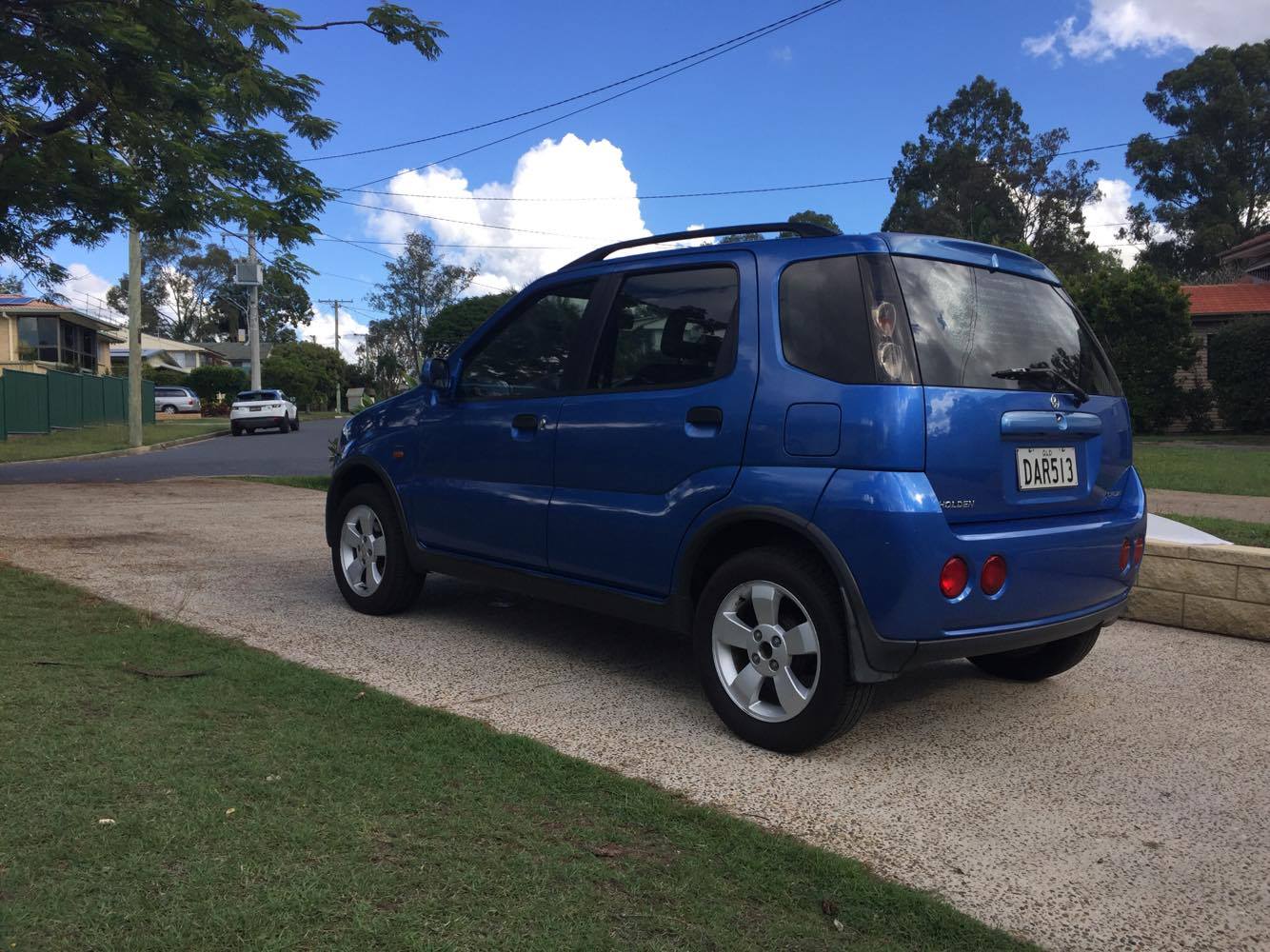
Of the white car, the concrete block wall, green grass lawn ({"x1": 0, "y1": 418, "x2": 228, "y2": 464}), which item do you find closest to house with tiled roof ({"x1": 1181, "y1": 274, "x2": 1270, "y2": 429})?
the concrete block wall

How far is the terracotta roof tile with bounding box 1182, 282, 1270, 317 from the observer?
29.2 meters

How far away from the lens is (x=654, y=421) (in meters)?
4.21

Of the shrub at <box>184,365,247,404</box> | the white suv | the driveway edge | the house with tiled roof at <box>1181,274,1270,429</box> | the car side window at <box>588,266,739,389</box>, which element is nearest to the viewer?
the car side window at <box>588,266,739,389</box>

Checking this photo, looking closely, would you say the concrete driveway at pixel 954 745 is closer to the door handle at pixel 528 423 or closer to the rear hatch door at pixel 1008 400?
the rear hatch door at pixel 1008 400

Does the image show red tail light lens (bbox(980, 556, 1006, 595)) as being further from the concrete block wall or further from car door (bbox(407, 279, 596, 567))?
the concrete block wall

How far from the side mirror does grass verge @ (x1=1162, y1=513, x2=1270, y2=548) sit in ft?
17.9

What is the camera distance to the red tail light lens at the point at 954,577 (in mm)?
3422

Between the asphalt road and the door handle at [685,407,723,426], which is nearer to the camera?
the door handle at [685,407,723,426]

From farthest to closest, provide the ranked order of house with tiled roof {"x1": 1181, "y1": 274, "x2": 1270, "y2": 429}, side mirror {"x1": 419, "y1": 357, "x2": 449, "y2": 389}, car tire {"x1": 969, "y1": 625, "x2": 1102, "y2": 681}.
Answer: house with tiled roof {"x1": 1181, "y1": 274, "x2": 1270, "y2": 429} → side mirror {"x1": 419, "y1": 357, "x2": 449, "y2": 389} → car tire {"x1": 969, "y1": 625, "x2": 1102, "y2": 681}

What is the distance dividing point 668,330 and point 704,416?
526 millimetres

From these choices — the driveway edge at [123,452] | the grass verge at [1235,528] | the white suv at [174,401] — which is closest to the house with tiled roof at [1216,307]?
the grass verge at [1235,528]

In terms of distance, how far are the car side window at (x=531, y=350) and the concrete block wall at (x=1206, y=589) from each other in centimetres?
334

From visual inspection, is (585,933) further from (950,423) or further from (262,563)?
(262,563)

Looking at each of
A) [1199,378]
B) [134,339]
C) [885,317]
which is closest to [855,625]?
[885,317]
